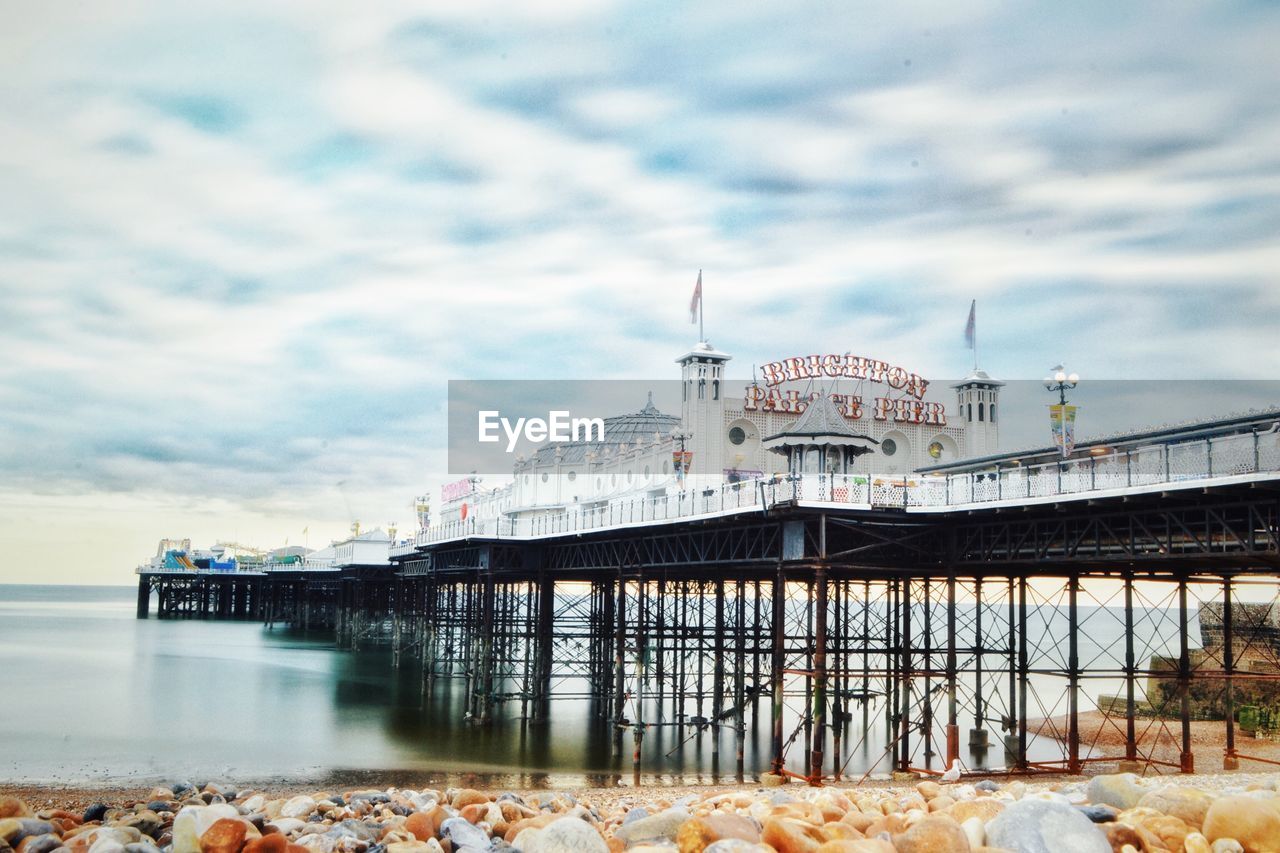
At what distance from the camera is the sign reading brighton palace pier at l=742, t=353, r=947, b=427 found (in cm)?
5934

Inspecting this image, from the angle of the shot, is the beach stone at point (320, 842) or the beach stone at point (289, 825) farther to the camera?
the beach stone at point (289, 825)

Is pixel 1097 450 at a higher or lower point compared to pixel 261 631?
higher

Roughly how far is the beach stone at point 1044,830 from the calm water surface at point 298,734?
21.2 m

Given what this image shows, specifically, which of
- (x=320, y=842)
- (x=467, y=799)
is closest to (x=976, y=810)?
(x=467, y=799)

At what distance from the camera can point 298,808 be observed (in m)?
18.2

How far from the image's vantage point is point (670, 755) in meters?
39.8

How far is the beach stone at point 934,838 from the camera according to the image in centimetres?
1326

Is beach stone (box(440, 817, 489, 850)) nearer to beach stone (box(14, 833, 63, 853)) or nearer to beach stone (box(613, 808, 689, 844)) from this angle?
beach stone (box(613, 808, 689, 844))

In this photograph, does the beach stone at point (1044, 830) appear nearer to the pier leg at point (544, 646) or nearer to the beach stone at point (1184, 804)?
the beach stone at point (1184, 804)

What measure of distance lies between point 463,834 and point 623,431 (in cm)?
6254

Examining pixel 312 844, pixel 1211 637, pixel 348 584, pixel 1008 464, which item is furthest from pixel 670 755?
pixel 348 584

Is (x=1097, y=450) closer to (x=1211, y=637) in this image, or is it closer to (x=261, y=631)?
(x=1211, y=637)

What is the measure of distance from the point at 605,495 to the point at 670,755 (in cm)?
2587

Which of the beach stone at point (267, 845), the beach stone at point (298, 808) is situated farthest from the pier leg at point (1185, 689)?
the beach stone at point (267, 845)
